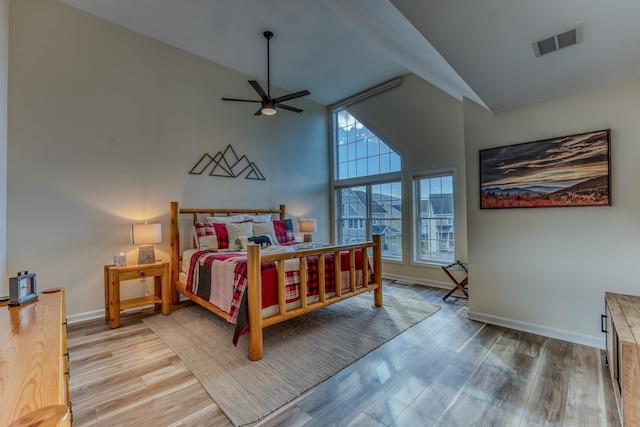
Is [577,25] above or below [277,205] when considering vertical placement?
above

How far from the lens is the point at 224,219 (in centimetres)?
413

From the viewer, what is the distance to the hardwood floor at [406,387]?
167 cm

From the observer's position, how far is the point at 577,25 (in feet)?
5.30

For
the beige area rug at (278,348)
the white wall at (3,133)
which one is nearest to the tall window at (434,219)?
the beige area rug at (278,348)

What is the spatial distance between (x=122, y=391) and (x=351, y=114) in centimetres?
535

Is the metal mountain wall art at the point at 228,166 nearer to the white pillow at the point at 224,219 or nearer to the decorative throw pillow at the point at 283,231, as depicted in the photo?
the white pillow at the point at 224,219

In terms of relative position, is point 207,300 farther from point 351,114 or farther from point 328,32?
point 351,114

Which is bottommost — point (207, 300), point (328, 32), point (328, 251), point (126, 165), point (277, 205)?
point (207, 300)

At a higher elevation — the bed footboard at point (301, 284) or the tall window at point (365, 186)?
the tall window at point (365, 186)

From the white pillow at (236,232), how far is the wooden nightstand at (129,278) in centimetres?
81

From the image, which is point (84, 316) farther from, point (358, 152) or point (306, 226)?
point (358, 152)

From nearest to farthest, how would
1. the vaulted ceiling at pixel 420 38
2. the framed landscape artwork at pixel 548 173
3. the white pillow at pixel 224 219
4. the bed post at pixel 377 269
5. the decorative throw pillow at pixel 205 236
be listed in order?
the vaulted ceiling at pixel 420 38, the framed landscape artwork at pixel 548 173, the bed post at pixel 377 269, the decorative throw pillow at pixel 205 236, the white pillow at pixel 224 219

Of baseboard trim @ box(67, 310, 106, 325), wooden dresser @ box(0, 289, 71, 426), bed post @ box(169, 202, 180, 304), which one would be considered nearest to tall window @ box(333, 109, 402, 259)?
bed post @ box(169, 202, 180, 304)

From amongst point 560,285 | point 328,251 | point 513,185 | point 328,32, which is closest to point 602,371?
point 560,285
